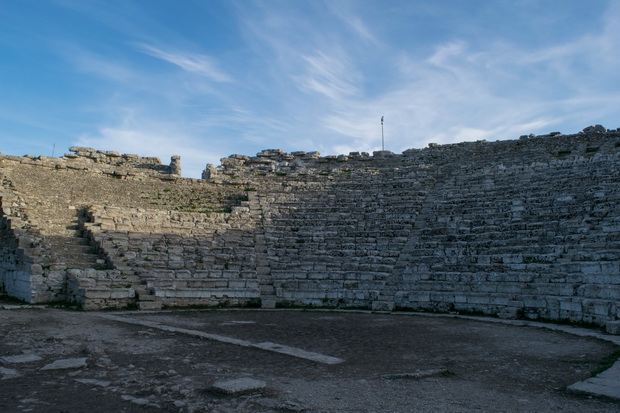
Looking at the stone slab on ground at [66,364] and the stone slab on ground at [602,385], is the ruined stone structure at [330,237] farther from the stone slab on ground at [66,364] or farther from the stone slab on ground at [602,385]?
the stone slab on ground at [66,364]

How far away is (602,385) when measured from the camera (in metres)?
5.38

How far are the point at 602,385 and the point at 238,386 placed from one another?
160 inches

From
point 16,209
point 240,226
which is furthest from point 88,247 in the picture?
point 240,226

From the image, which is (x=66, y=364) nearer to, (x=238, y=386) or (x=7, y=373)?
(x=7, y=373)

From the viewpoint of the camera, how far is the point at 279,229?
16750mm

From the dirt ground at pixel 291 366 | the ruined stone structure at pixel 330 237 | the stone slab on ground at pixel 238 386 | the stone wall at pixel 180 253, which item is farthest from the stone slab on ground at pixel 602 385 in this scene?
the stone wall at pixel 180 253

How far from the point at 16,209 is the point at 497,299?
14300 mm

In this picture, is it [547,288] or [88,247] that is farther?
[88,247]

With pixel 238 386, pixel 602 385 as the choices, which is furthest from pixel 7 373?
pixel 602 385

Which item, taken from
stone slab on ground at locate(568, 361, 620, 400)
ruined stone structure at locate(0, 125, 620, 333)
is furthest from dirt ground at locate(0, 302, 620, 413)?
ruined stone structure at locate(0, 125, 620, 333)

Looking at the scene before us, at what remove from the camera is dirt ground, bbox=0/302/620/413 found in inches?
190

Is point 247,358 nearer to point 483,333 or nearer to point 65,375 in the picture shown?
point 65,375

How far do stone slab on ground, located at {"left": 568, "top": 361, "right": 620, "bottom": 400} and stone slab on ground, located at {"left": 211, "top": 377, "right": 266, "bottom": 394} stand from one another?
3463 millimetres

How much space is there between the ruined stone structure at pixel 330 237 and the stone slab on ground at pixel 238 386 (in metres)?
7.27
